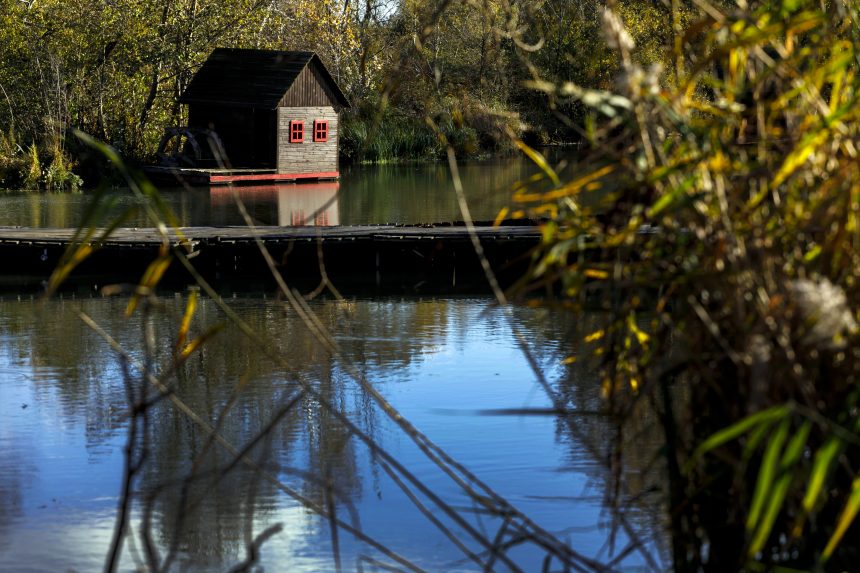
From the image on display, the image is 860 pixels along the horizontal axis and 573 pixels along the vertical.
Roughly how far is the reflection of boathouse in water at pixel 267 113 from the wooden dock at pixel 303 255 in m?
13.0

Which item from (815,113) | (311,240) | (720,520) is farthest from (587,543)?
(311,240)

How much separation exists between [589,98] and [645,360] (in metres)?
0.63

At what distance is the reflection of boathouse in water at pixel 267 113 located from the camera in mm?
29234

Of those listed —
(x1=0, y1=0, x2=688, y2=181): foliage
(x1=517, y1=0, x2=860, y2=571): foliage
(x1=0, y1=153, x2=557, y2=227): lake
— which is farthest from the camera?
(x1=0, y1=0, x2=688, y2=181): foliage

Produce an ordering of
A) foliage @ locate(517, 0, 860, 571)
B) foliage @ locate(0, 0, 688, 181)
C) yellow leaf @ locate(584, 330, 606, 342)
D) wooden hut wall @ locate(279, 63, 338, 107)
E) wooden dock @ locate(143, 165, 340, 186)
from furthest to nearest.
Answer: wooden hut wall @ locate(279, 63, 338, 107), foliage @ locate(0, 0, 688, 181), wooden dock @ locate(143, 165, 340, 186), yellow leaf @ locate(584, 330, 606, 342), foliage @ locate(517, 0, 860, 571)

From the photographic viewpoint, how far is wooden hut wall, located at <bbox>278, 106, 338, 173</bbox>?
96.2 ft

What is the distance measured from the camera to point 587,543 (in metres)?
5.38

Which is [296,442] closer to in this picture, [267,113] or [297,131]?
[297,131]

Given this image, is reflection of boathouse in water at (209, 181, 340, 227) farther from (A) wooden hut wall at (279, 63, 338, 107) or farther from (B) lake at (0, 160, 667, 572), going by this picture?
(B) lake at (0, 160, 667, 572)

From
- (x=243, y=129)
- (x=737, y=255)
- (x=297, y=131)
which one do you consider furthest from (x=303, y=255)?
(x=243, y=129)

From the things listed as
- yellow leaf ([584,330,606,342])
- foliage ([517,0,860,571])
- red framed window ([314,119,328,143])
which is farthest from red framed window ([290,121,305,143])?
foliage ([517,0,860,571])

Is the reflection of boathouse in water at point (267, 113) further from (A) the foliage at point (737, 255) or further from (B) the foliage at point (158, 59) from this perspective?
(A) the foliage at point (737, 255)

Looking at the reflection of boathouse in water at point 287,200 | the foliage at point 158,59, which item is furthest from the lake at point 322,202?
the foliage at point 158,59

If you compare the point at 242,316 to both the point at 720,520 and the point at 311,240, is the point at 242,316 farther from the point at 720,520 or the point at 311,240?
the point at 720,520
